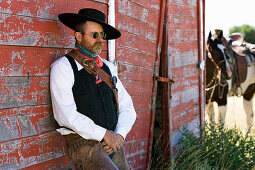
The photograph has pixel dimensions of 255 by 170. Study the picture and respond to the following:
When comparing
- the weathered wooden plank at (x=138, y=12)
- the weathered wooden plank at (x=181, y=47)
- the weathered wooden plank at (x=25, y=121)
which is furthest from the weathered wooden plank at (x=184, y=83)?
the weathered wooden plank at (x=25, y=121)

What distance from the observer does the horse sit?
27.1ft

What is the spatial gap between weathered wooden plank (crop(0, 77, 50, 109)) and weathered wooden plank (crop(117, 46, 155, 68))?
1.34 meters

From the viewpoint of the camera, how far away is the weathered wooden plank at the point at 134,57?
14.2 feet

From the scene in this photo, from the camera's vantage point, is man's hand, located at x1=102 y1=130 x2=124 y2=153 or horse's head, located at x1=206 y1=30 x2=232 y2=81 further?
horse's head, located at x1=206 y1=30 x2=232 y2=81

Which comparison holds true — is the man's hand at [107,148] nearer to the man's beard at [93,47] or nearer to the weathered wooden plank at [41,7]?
the man's beard at [93,47]

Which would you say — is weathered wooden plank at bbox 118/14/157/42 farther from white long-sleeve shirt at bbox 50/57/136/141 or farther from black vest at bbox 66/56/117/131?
white long-sleeve shirt at bbox 50/57/136/141

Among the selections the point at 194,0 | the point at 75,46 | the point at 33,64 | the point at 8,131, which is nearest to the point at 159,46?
the point at 194,0

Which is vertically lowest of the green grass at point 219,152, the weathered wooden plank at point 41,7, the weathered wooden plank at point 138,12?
the green grass at point 219,152

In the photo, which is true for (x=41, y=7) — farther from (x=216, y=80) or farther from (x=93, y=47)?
(x=216, y=80)

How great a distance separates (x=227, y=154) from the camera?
5.45m

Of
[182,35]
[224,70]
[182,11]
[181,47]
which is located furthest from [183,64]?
[224,70]

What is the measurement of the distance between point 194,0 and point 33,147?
15.0 ft

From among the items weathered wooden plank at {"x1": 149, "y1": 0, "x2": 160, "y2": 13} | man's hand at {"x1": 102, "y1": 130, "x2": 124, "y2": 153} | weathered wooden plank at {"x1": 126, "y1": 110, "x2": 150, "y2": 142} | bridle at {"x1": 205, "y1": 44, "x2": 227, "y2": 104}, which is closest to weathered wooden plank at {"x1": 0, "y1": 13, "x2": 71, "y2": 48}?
man's hand at {"x1": 102, "y1": 130, "x2": 124, "y2": 153}

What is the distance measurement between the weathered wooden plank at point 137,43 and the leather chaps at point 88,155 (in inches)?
63.1
